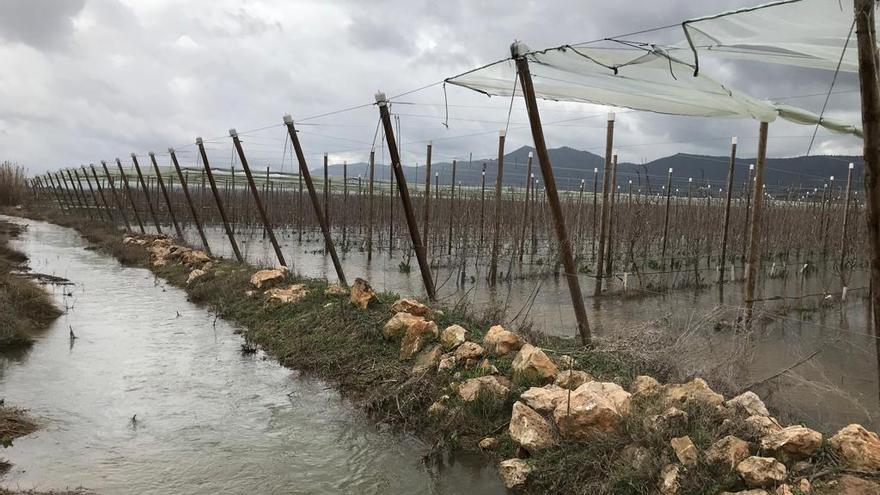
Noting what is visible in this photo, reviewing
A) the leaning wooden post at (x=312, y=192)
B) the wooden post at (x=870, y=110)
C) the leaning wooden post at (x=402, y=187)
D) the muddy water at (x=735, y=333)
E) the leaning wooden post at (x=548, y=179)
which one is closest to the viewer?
the wooden post at (x=870, y=110)

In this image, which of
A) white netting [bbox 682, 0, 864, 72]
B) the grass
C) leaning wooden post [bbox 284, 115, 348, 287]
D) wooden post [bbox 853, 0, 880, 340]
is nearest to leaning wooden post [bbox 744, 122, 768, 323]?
white netting [bbox 682, 0, 864, 72]

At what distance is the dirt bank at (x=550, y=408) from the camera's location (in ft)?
9.36

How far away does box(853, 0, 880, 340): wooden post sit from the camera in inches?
117

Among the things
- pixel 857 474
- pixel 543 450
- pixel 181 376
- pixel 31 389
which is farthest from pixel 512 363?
pixel 31 389

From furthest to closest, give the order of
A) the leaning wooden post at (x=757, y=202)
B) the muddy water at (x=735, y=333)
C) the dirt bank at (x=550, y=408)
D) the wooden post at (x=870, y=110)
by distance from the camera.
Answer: the leaning wooden post at (x=757, y=202) < the muddy water at (x=735, y=333) < the wooden post at (x=870, y=110) < the dirt bank at (x=550, y=408)

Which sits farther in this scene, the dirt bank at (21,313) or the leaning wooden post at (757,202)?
the leaning wooden post at (757,202)

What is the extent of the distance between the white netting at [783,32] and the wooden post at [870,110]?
0.86 feet

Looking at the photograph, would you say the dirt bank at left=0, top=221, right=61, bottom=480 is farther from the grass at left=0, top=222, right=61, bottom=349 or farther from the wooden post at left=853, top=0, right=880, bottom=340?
the wooden post at left=853, top=0, right=880, bottom=340

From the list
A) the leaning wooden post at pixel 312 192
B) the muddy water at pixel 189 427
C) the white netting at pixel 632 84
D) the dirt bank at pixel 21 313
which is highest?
the white netting at pixel 632 84

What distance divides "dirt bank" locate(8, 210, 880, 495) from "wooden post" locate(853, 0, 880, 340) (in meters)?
1.06

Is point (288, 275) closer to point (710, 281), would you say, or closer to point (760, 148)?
point (760, 148)

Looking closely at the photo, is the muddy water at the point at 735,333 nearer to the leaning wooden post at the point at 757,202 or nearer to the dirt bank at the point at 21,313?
the leaning wooden post at the point at 757,202

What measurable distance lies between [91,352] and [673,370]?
625 cm

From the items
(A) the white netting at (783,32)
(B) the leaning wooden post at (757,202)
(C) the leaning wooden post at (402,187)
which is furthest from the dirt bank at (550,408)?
(B) the leaning wooden post at (757,202)
